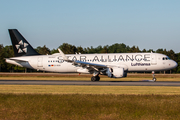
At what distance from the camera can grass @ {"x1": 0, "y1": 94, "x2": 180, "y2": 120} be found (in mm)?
11273

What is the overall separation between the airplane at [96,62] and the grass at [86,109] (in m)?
17.8

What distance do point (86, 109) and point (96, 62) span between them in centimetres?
2399

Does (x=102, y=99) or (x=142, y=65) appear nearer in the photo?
(x=102, y=99)

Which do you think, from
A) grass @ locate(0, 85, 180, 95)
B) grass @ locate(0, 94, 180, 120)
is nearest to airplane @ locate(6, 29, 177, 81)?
grass @ locate(0, 85, 180, 95)

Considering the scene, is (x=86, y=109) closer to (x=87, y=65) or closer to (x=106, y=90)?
(x=106, y=90)

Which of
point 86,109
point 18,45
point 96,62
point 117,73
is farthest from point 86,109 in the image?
point 18,45

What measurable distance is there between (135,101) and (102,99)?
Result: 6.95ft

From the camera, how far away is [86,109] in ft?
41.5

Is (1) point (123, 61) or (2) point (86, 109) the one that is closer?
(2) point (86, 109)

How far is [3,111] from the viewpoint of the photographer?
41.0ft

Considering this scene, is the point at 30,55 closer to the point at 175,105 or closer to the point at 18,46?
the point at 18,46

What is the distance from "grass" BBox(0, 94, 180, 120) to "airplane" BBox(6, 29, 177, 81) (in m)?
17.8

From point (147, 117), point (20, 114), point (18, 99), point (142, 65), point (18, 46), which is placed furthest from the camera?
point (18, 46)

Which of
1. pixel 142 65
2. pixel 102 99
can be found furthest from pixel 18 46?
pixel 102 99
